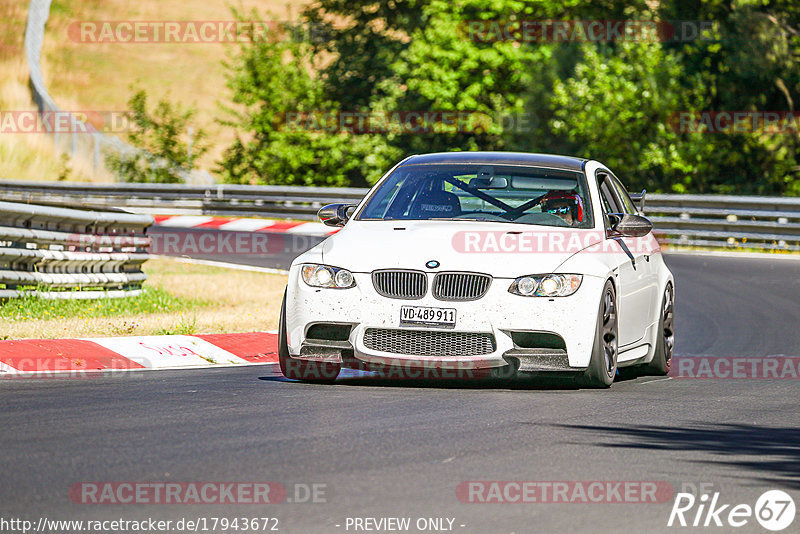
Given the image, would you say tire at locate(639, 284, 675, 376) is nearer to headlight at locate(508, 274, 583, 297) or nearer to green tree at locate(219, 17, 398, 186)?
headlight at locate(508, 274, 583, 297)

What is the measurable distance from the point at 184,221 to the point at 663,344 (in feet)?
66.0

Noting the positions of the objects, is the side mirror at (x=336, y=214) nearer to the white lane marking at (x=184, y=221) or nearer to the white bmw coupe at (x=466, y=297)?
the white bmw coupe at (x=466, y=297)

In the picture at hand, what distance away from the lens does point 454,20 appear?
45.1m

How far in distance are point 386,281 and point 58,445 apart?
3.09 meters

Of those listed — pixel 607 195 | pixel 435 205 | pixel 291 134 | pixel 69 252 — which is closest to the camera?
pixel 435 205

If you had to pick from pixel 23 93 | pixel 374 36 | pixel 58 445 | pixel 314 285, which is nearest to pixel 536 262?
pixel 314 285

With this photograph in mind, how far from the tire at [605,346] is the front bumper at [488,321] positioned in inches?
3.2

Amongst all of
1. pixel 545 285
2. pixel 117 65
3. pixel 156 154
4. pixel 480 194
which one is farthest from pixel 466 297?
pixel 117 65

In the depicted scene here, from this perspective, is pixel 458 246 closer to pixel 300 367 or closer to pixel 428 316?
pixel 428 316

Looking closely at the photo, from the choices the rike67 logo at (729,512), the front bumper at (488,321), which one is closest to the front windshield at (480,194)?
the front bumper at (488,321)

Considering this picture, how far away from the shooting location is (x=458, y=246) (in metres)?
9.55

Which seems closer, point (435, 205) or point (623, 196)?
point (435, 205)

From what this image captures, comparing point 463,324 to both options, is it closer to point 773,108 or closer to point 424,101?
point 773,108

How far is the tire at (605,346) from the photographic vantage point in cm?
952
